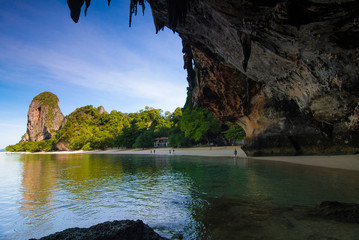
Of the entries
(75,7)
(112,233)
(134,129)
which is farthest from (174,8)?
(134,129)

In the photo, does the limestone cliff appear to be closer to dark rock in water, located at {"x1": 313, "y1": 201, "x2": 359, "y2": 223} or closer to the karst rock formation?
the karst rock formation

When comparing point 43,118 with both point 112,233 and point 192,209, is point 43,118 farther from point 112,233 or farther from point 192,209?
point 112,233

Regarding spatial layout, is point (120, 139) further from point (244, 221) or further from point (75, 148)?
point (244, 221)

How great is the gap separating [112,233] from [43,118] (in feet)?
485

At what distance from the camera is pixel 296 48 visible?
24.7 ft

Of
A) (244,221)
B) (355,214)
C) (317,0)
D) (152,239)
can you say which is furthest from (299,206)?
(317,0)

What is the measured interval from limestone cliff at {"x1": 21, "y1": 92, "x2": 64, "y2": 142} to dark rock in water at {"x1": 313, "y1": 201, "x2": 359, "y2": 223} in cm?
13855

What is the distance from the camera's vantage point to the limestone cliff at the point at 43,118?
389 feet

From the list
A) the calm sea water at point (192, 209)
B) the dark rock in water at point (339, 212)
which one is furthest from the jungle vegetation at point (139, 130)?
the dark rock in water at point (339, 212)

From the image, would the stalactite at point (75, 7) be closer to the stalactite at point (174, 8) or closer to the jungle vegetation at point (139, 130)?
the stalactite at point (174, 8)

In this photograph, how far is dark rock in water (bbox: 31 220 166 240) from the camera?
3031 mm

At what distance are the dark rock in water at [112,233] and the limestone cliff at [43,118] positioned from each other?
137 metres

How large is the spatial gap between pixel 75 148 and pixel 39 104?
243 ft

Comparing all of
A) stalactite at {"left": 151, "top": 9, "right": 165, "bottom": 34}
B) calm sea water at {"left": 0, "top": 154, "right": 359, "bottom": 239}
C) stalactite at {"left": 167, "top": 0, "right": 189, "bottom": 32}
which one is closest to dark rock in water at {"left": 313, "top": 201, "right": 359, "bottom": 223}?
calm sea water at {"left": 0, "top": 154, "right": 359, "bottom": 239}
